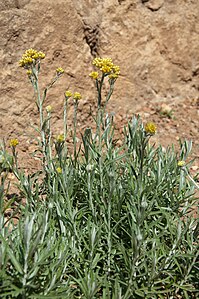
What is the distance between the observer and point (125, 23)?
13.9 ft

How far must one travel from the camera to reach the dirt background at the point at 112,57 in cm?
366

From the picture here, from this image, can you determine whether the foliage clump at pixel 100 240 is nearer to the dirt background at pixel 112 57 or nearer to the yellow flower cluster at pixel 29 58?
the yellow flower cluster at pixel 29 58

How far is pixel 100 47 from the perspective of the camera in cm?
416

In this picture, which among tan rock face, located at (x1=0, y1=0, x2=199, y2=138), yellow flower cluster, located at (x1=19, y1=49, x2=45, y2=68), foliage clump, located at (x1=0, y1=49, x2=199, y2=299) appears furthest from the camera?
tan rock face, located at (x1=0, y1=0, x2=199, y2=138)

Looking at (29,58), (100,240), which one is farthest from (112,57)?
(100,240)

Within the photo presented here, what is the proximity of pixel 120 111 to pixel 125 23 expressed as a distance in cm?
82

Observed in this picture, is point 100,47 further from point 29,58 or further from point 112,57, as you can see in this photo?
point 29,58

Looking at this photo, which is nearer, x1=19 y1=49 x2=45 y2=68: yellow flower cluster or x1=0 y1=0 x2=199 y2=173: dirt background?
x1=19 y1=49 x2=45 y2=68: yellow flower cluster

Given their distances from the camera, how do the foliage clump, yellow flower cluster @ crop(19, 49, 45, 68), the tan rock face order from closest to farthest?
1. the foliage clump
2. yellow flower cluster @ crop(19, 49, 45, 68)
3. the tan rock face

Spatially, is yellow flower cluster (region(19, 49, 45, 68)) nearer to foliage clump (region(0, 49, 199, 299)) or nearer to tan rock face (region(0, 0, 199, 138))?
foliage clump (region(0, 49, 199, 299))

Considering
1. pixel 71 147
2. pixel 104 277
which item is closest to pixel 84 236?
pixel 104 277

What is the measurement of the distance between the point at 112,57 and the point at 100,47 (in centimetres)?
16

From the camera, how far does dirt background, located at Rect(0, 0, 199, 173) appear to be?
144 inches

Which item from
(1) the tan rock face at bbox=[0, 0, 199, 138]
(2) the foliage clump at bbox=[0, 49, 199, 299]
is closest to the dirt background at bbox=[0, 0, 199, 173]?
(1) the tan rock face at bbox=[0, 0, 199, 138]
